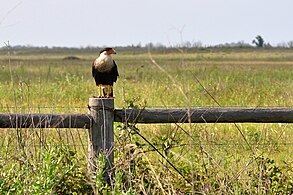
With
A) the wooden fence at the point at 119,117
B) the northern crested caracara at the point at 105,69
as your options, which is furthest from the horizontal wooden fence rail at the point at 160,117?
the northern crested caracara at the point at 105,69

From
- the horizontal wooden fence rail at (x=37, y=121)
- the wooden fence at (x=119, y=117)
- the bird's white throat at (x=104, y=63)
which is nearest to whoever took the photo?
the horizontal wooden fence rail at (x=37, y=121)

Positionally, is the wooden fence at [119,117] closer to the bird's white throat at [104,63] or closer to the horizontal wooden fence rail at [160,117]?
the horizontal wooden fence rail at [160,117]

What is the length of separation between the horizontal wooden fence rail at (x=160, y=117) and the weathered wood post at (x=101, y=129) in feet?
0.17

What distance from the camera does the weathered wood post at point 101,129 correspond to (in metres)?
5.19

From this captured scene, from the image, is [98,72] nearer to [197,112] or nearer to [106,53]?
Result: [106,53]

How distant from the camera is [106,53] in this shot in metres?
5.83

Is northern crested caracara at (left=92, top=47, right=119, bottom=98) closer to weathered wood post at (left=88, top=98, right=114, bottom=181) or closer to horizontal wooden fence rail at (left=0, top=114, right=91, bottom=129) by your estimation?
weathered wood post at (left=88, top=98, right=114, bottom=181)

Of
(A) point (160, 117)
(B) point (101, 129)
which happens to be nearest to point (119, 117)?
(B) point (101, 129)

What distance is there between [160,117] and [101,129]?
0.47 m

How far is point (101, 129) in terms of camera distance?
204 inches

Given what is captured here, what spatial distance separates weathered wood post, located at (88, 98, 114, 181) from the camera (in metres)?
5.19

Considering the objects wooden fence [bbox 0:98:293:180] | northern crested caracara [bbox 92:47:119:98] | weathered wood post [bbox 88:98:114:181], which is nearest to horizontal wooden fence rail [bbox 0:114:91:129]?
wooden fence [bbox 0:98:293:180]

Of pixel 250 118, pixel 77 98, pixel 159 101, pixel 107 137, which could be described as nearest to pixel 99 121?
pixel 107 137

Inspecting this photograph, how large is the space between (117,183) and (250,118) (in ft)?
5.28
